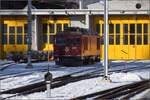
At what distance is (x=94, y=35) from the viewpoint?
1781 inches

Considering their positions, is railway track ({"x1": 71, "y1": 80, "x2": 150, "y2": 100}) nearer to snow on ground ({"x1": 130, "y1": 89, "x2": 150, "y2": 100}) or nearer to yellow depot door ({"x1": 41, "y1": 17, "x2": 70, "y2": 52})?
snow on ground ({"x1": 130, "y1": 89, "x2": 150, "y2": 100})

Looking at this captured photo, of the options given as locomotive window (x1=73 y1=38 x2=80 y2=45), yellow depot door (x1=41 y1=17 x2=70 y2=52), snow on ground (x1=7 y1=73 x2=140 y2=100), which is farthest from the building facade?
snow on ground (x1=7 y1=73 x2=140 y2=100)

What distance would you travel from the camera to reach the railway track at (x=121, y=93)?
19.0 m

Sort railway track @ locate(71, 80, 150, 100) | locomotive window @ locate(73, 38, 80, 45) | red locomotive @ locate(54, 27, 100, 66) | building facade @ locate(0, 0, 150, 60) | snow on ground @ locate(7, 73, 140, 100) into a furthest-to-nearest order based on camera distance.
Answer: building facade @ locate(0, 0, 150, 60) → locomotive window @ locate(73, 38, 80, 45) → red locomotive @ locate(54, 27, 100, 66) → snow on ground @ locate(7, 73, 140, 100) → railway track @ locate(71, 80, 150, 100)

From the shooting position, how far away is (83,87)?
922 inches

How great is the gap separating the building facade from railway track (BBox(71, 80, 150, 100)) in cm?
2893

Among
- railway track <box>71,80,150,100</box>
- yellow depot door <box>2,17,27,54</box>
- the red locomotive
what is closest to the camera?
railway track <box>71,80,150,100</box>

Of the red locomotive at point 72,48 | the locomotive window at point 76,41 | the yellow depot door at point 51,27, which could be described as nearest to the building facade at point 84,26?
the yellow depot door at point 51,27

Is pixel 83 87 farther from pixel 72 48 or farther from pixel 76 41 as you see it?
pixel 76 41

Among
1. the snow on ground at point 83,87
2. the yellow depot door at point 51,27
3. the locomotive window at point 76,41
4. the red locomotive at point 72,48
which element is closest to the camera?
the snow on ground at point 83,87

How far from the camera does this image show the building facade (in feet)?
175

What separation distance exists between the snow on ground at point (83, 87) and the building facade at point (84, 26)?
2394 centimetres

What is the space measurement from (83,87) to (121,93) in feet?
10.5

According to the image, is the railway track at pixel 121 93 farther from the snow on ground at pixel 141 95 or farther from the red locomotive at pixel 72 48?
the red locomotive at pixel 72 48
